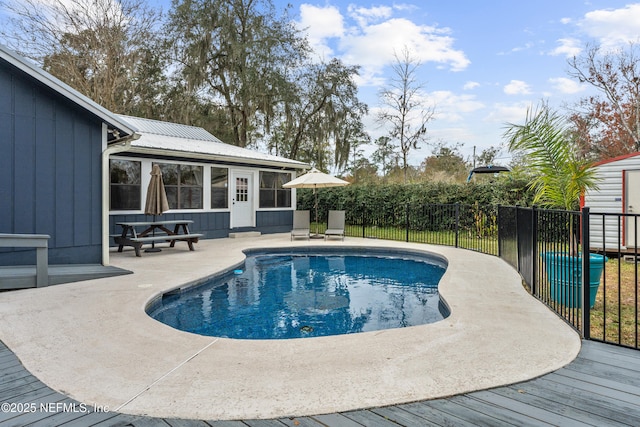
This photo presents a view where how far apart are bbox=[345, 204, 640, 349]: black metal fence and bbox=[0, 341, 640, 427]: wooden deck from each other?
0.72 metres

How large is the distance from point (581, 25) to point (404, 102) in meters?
7.18

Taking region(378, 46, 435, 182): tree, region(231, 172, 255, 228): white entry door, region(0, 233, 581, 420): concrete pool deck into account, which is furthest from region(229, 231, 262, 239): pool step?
region(378, 46, 435, 182): tree

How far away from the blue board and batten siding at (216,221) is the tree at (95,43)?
25.7 ft

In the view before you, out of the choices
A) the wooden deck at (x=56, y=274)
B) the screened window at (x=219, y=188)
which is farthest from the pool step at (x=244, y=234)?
the wooden deck at (x=56, y=274)

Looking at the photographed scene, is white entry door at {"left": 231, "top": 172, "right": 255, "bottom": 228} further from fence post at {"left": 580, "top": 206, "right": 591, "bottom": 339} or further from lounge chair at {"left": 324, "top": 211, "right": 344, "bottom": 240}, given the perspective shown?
fence post at {"left": 580, "top": 206, "right": 591, "bottom": 339}

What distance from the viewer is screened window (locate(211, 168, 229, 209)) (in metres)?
10.7

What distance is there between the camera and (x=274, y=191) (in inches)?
491

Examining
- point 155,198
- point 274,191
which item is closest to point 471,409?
point 155,198

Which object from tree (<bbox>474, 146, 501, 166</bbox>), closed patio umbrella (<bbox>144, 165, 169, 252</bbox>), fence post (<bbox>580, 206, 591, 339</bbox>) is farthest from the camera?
tree (<bbox>474, 146, 501, 166</bbox>)

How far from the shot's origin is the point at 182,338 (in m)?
3.07

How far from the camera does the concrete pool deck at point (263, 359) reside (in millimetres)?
2047

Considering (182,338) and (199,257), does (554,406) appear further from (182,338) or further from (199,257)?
(199,257)

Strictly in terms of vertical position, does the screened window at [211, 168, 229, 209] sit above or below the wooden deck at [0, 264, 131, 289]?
above

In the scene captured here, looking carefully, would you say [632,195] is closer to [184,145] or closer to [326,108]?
A: [184,145]
